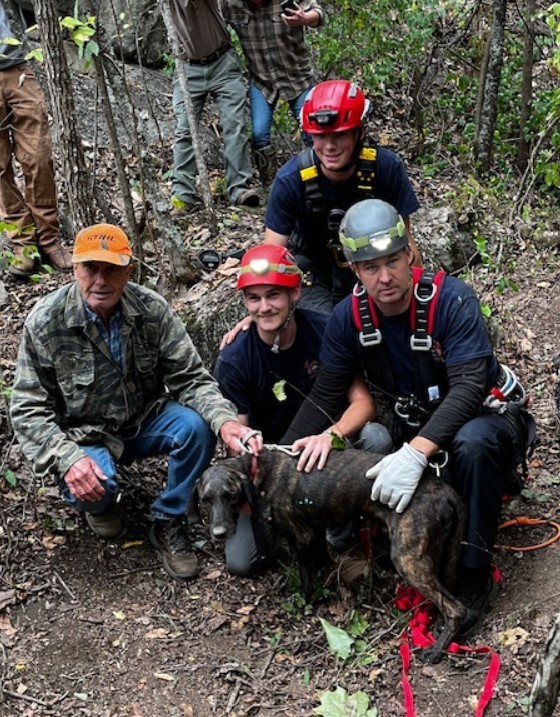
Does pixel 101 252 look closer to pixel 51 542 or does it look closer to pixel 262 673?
pixel 51 542

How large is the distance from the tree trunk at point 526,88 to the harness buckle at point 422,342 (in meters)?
6.87

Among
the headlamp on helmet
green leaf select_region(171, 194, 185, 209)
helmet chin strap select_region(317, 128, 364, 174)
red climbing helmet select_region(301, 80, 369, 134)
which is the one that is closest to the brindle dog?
the headlamp on helmet

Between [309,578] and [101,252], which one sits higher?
[101,252]

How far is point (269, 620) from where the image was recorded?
16.7ft

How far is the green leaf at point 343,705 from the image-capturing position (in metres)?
4.20

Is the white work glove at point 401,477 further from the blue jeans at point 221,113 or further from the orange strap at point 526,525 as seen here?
the blue jeans at point 221,113

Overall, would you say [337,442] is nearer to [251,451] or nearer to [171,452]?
[251,451]

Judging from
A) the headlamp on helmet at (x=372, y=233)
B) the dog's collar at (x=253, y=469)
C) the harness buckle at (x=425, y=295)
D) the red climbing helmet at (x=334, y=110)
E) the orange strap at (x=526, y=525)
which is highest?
the red climbing helmet at (x=334, y=110)

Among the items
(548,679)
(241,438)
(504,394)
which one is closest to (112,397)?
(241,438)

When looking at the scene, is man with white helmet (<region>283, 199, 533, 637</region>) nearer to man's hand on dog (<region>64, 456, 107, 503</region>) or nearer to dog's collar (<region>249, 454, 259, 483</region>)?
dog's collar (<region>249, 454, 259, 483</region>)

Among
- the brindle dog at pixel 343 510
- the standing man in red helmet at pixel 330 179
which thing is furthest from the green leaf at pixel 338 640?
the standing man in red helmet at pixel 330 179

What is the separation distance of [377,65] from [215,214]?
3.55 metres

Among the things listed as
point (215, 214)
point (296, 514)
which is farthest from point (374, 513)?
point (215, 214)

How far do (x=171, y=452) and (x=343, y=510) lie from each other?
1268mm
